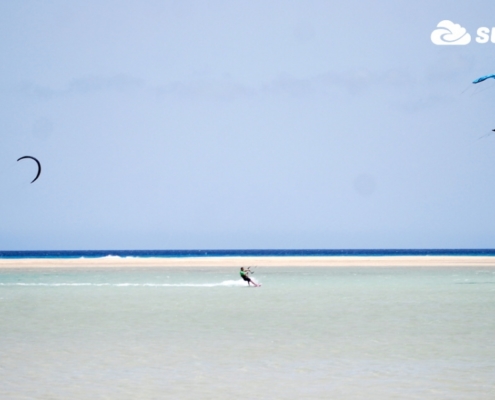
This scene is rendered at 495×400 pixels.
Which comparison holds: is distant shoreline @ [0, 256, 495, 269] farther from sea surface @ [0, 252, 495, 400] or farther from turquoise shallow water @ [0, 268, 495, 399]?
sea surface @ [0, 252, 495, 400]

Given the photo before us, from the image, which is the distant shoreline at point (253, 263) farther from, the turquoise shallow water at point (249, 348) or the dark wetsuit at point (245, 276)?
the turquoise shallow water at point (249, 348)

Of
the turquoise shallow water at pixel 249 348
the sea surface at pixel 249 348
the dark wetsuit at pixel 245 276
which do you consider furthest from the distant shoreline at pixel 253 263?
the sea surface at pixel 249 348

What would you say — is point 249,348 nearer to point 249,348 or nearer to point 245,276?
point 249,348

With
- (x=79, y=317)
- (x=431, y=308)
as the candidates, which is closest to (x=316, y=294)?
(x=431, y=308)

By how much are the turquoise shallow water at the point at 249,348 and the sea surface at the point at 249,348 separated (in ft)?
0.11

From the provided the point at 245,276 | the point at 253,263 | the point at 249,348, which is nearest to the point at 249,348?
the point at 249,348

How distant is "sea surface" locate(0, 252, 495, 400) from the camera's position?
13703mm

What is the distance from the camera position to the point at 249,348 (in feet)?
60.0

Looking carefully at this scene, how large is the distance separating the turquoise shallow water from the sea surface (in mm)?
33

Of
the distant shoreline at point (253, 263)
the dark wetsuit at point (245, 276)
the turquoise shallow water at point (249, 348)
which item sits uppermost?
the distant shoreline at point (253, 263)

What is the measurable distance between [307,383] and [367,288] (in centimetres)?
2736

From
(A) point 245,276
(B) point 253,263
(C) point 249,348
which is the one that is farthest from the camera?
(B) point 253,263

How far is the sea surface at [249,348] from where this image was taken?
13703 mm

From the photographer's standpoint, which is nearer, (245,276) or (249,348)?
(249,348)
